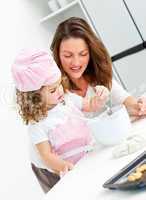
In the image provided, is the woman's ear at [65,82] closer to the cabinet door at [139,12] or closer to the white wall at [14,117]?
the white wall at [14,117]

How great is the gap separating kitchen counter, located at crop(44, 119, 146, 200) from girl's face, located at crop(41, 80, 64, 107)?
8.8 inches

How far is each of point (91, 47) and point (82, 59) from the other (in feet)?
0.18

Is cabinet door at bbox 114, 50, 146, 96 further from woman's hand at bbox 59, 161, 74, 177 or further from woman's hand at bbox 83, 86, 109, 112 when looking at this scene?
woman's hand at bbox 59, 161, 74, 177

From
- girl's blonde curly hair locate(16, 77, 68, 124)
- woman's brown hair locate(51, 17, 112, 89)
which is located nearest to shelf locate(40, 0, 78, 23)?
woman's brown hair locate(51, 17, 112, 89)

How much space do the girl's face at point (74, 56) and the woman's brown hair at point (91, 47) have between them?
0.06 feet

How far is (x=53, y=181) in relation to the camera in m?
1.42

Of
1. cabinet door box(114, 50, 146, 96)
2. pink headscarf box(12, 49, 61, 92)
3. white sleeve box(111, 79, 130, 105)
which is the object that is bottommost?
cabinet door box(114, 50, 146, 96)

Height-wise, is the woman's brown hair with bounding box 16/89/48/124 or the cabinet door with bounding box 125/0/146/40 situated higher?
the woman's brown hair with bounding box 16/89/48/124

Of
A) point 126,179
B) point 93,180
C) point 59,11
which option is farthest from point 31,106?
point 59,11

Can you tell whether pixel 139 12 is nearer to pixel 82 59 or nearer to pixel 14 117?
pixel 14 117

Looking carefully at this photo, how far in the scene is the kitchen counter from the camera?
2.72ft

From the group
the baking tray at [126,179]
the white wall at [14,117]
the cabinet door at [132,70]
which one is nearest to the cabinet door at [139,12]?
the cabinet door at [132,70]

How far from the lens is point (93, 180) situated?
962 millimetres

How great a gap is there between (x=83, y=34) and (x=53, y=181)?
0.54 meters
